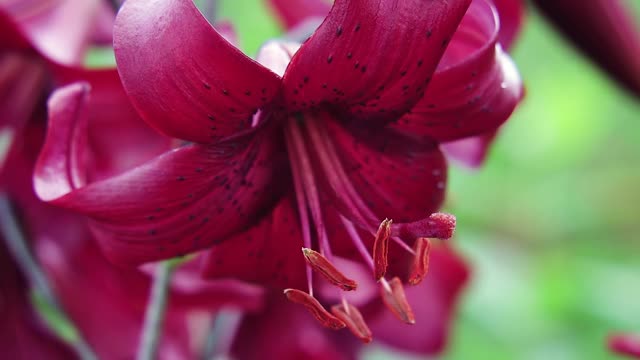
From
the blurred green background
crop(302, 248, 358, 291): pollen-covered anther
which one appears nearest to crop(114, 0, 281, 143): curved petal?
crop(302, 248, 358, 291): pollen-covered anther

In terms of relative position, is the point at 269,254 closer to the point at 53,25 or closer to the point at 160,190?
the point at 160,190

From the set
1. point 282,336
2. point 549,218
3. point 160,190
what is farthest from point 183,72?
point 549,218

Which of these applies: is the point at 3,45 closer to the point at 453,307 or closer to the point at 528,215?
the point at 453,307

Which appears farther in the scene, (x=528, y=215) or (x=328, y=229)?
(x=528, y=215)

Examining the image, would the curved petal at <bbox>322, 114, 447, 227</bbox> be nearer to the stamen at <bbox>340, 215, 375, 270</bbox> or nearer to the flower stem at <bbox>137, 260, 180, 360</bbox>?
the stamen at <bbox>340, 215, 375, 270</bbox>

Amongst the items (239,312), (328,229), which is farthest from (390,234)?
(239,312)

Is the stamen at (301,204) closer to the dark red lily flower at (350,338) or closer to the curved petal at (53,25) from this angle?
the dark red lily flower at (350,338)
